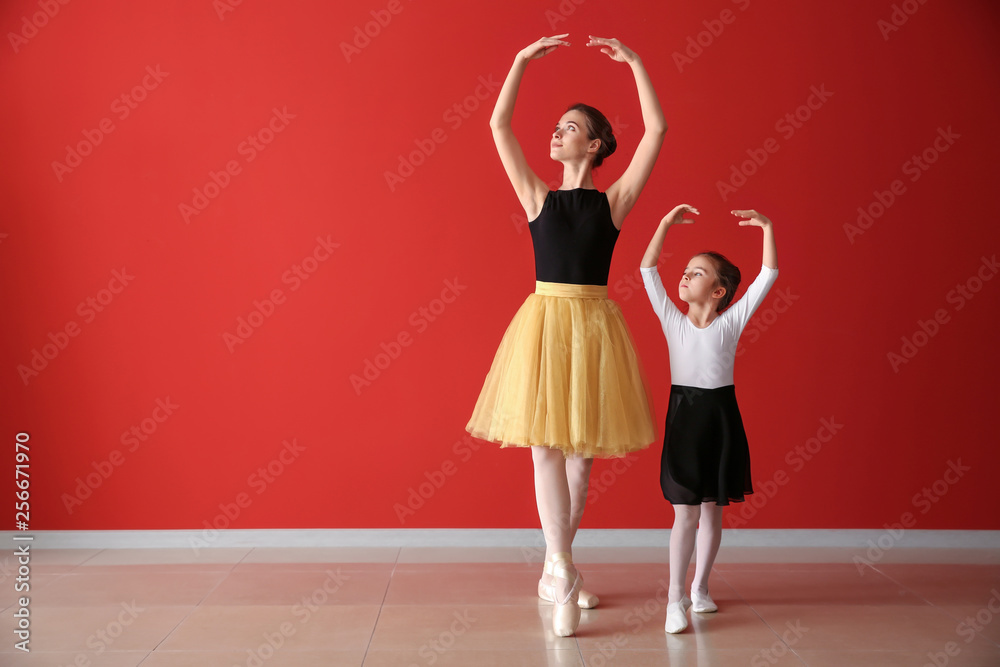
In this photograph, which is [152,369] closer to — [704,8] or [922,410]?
[704,8]

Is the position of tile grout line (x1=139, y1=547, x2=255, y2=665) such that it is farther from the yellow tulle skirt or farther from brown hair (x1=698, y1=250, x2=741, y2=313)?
brown hair (x1=698, y1=250, x2=741, y2=313)

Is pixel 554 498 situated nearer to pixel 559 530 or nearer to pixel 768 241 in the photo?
pixel 559 530

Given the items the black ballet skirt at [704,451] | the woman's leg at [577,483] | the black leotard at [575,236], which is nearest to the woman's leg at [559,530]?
the woman's leg at [577,483]

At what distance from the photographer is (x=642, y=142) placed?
2385mm

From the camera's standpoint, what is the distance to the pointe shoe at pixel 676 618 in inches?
89.5

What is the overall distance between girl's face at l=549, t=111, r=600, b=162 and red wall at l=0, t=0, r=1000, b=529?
82cm

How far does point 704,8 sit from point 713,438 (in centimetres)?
180

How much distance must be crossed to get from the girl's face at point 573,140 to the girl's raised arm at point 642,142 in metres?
0.13

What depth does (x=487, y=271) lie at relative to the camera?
3.23 meters

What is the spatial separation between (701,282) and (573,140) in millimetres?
559

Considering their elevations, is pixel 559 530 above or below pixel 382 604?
above

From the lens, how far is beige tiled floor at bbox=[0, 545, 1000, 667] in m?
2.11

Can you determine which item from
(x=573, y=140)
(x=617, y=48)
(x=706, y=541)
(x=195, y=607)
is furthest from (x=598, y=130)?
(x=195, y=607)

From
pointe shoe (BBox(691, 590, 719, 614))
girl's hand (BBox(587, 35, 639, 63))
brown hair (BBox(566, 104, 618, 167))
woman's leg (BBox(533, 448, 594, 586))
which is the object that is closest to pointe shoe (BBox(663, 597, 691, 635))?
pointe shoe (BBox(691, 590, 719, 614))
